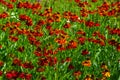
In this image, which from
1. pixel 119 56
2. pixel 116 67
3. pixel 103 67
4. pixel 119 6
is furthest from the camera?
pixel 119 6

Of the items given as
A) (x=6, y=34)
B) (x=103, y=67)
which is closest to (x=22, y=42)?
(x=6, y=34)

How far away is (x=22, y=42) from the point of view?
6129mm

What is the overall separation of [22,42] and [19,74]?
1.72 meters

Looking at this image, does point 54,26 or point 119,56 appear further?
point 54,26

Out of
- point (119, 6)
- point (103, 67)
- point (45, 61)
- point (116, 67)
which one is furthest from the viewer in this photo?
point (119, 6)

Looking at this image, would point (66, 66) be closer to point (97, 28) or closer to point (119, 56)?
point (119, 56)

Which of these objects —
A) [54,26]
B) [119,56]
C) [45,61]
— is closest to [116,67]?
[119,56]

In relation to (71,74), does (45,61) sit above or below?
above

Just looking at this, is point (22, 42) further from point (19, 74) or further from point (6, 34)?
point (19, 74)

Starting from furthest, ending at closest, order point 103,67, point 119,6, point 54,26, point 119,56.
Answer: point 119,6 → point 54,26 → point 119,56 → point 103,67

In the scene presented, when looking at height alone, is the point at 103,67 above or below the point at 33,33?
below

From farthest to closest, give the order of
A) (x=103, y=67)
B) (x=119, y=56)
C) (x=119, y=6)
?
(x=119, y=6) < (x=119, y=56) < (x=103, y=67)

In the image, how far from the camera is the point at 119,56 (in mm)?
6184

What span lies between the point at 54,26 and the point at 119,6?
2276 mm
